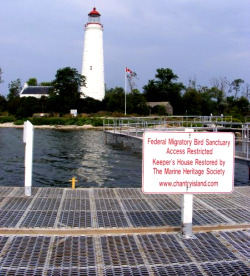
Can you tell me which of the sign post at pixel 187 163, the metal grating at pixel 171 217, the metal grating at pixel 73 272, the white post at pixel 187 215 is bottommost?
the metal grating at pixel 73 272

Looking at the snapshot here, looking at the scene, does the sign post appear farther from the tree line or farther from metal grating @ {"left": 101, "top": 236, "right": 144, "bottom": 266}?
the tree line

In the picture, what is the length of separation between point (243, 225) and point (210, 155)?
4.40 feet

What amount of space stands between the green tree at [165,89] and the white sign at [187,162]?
7181cm

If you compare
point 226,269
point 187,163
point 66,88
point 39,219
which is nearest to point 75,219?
point 39,219

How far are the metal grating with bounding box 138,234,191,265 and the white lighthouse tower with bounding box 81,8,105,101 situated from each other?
65795 mm

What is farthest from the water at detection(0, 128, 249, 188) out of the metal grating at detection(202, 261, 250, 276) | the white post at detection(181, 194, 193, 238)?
the metal grating at detection(202, 261, 250, 276)

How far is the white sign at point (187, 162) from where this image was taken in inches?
193

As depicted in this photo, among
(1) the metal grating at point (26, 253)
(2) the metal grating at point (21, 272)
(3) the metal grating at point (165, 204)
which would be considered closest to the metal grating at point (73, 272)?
(2) the metal grating at point (21, 272)

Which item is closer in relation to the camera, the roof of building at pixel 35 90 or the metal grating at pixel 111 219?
the metal grating at pixel 111 219

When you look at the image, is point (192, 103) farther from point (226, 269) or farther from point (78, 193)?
point (226, 269)

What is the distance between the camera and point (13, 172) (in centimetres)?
1568

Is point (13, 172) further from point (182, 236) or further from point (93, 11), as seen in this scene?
point (93, 11)

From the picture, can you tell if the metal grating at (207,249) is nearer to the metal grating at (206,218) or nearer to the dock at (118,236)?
the dock at (118,236)

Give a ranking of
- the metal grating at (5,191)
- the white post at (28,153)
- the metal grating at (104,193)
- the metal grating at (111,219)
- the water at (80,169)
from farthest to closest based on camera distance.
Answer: the water at (80,169) → the metal grating at (104,193) → the metal grating at (5,191) → the white post at (28,153) → the metal grating at (111,219)
